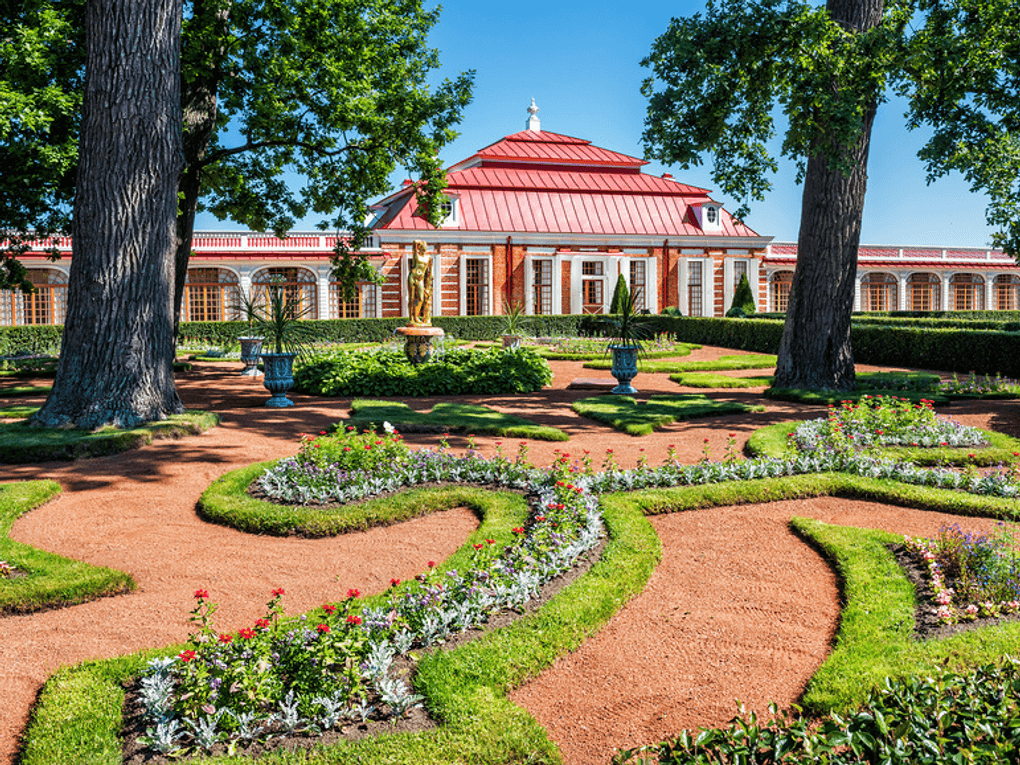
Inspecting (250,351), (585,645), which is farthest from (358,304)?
(585,645)

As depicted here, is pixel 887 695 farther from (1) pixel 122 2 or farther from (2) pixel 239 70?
(2) pixel 239 70

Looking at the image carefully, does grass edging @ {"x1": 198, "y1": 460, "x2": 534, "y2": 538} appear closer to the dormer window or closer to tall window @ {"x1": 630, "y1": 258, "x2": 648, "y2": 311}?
tall window @ {"x1": 630, "y1": 258, "x2": 648, "y2": 311}

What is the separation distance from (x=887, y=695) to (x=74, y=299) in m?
8.57

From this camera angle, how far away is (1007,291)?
1524 inches

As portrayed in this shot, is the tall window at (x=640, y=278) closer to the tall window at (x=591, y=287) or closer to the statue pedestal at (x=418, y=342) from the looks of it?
the tall window at (x=591, y=287)

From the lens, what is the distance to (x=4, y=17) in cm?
1172

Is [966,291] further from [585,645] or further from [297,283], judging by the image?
[585,645]

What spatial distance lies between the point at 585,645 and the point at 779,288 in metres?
33.8

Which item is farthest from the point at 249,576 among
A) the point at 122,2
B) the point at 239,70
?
the point at 239,70

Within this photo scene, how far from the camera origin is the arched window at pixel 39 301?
1009 inches

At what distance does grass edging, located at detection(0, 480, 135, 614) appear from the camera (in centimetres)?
407

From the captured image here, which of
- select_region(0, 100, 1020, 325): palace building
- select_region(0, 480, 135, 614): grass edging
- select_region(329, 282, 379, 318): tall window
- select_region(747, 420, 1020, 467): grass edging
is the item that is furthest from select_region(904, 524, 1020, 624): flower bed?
select_region(329, 282, 379, 318): tall window

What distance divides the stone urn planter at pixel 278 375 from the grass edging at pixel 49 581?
599cm

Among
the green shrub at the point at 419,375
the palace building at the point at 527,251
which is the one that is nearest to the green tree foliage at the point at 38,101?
the green shrub at the point at 419,375
